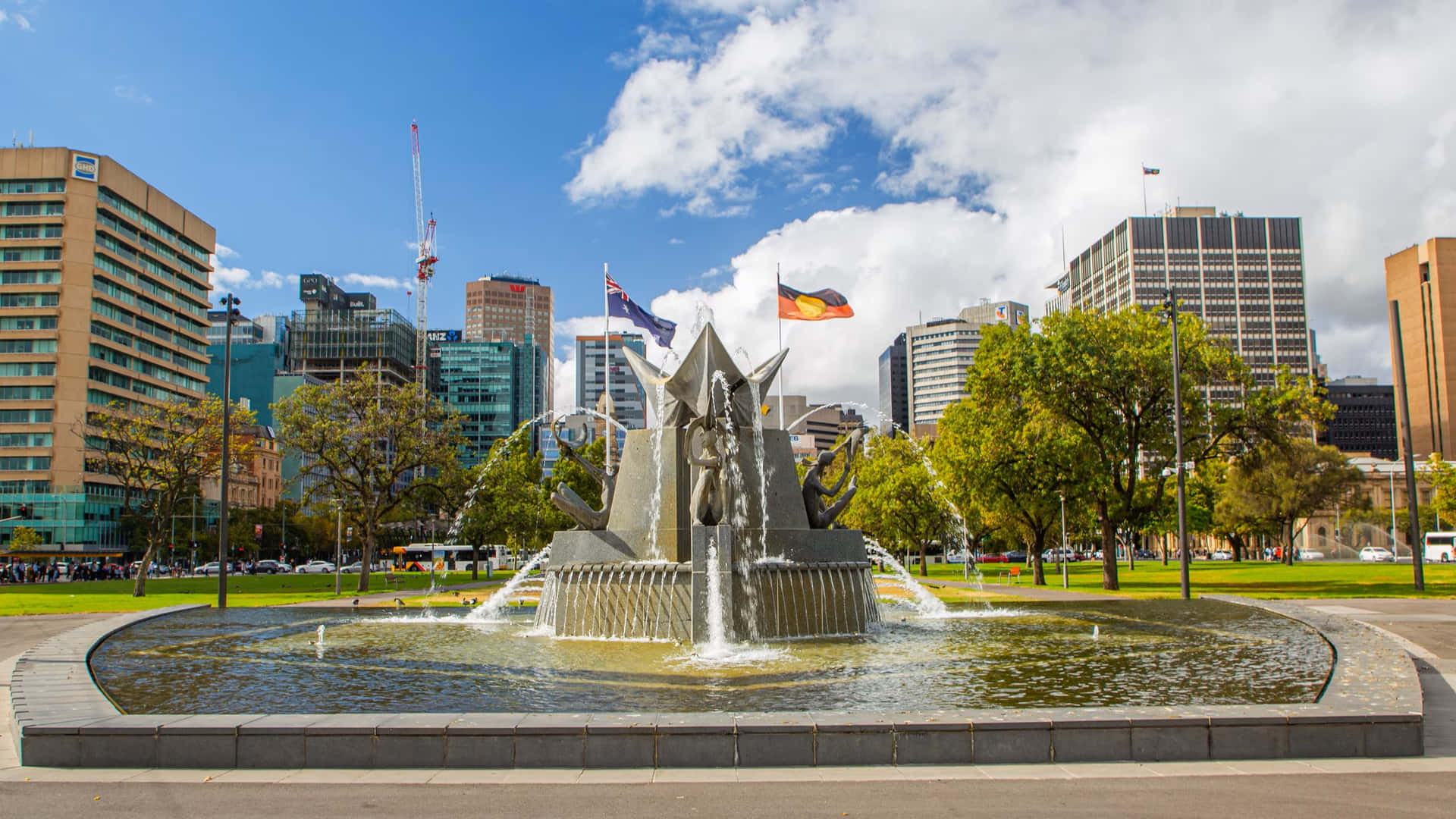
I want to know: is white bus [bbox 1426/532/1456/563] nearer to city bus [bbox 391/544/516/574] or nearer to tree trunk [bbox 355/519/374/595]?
city bus [bbox 391/544/516/574]

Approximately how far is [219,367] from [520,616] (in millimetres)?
156844

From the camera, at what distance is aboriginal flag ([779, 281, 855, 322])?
3272 cm

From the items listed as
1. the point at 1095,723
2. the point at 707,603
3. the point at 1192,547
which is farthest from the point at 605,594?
the point at 1192,547

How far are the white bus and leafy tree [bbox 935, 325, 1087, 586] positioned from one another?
6473 cm

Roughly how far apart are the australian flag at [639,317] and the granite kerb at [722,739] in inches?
1305

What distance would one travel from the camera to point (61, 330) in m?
93.0

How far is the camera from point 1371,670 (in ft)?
37.1

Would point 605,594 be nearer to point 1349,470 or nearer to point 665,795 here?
point 665,795

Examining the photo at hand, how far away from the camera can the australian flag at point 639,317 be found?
4116cm

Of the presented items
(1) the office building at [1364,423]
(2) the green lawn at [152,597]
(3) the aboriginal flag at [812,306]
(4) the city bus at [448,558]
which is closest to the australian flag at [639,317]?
(3) the aboriginal flag at [812,306]

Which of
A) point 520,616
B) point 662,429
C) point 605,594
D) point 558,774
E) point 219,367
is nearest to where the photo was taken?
point 558,774

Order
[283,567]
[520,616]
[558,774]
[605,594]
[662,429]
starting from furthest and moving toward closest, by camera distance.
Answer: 1. [283,567]
2. [520,616]
3. [662,429]
4. [605,594]
5. [558,774]

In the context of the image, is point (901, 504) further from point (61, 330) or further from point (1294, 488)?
point (61, 330)

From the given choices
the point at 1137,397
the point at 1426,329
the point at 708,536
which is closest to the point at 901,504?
the point at 1137,397
